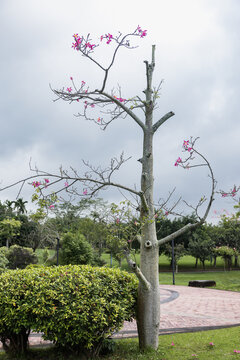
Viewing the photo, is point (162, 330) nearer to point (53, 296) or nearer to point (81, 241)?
point (53, 296)

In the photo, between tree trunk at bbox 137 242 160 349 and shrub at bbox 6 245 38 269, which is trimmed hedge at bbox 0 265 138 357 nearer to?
tree trunk at bbox 137 242 160 349

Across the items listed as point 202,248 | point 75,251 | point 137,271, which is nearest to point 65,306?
point 137,271

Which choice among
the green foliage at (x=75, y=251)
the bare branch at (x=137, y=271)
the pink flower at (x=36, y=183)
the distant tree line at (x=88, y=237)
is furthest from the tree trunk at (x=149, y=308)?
the green foliage at (x=75, y=251)

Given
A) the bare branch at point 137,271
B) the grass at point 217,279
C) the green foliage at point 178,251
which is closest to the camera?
the bare branch at point 137,271

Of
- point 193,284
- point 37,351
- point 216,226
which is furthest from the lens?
point 216,226

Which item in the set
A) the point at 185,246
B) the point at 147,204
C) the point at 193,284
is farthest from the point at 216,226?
the point at 147,204

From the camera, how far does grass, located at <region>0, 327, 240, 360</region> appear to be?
554cm

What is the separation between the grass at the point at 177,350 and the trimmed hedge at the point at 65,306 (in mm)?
337

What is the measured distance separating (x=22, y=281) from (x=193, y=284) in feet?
56.8

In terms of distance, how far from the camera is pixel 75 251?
922 inches

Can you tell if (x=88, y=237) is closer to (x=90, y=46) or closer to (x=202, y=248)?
(x=202, y=248)

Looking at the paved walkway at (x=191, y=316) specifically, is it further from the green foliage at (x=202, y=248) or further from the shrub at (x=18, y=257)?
the green foliage at (x=202, y=248)

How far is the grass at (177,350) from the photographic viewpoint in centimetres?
554

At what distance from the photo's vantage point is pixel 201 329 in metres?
8.28
